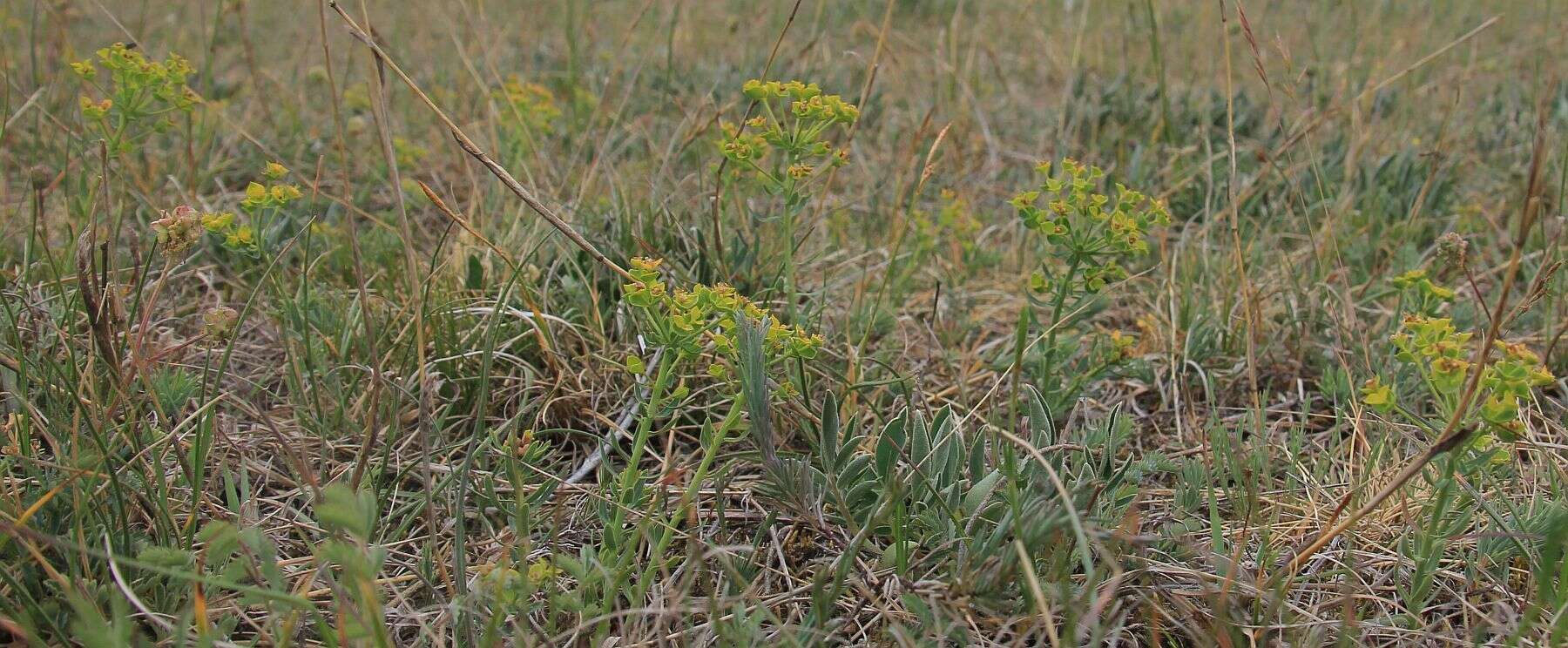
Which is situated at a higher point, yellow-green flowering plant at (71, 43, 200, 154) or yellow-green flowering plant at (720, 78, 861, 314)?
yellow-green flowering plant at (720, 78, 861, 314)

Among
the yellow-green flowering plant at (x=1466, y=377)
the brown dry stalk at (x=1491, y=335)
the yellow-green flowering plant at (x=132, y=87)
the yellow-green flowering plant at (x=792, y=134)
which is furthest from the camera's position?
the yellow-green flowering plant at (x=132, y=87)

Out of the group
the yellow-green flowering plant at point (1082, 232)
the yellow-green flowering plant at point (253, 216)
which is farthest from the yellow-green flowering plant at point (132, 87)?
the yellow-green flowering plant at point (1082, 232)

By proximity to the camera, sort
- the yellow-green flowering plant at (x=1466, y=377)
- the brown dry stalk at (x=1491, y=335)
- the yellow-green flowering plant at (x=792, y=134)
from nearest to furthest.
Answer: the brown dry stalk at (x=1491, y=335) → the yellow-green flowering plant at (x=1466, y=377) → the yellow-green flowering plant at (x=792, y=134)

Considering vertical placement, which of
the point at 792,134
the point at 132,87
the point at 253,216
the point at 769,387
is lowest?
the point at 769,387

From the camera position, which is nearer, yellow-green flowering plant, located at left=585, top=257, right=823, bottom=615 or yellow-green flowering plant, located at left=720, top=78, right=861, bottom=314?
yellow-green flowering plant, located at left=585, top=257, right=823, bottom=615

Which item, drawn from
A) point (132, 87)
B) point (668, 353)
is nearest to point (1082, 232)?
point (668, 353)

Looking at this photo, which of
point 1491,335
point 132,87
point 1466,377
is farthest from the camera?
point 132,87

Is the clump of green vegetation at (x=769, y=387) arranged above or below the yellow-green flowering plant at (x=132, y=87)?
below

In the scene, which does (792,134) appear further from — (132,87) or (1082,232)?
(132,87)

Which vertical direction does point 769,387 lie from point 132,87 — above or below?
below

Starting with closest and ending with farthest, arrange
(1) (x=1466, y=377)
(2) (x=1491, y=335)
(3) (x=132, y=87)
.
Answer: (2) (x=1491, y=335) → (1) (x=1466, y=377) → (3) (x=132, y=87)

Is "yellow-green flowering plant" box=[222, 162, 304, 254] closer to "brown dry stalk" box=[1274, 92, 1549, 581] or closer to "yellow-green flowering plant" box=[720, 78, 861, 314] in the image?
"yellow-green flowering plant" box=[720, 78, 861, 314]

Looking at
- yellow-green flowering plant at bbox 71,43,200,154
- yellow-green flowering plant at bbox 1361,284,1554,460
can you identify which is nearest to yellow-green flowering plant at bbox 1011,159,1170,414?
yellow-green flowering plant at bbox 1361,284,1554,460

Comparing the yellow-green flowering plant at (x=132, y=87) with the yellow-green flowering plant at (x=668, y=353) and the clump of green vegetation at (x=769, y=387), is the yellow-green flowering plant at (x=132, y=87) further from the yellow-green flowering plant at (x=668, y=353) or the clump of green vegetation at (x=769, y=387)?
the yellow-green flowering plant at (x=668, y=353)
